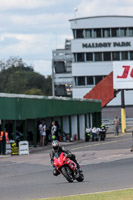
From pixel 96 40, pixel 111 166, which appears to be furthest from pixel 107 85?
pixel 111 166

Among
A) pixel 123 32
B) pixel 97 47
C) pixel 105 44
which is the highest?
pixel 123 32

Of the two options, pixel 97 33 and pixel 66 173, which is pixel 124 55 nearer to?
pixel 97 33

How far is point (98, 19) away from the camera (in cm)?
8794

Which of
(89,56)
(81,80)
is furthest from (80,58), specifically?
(81,80)

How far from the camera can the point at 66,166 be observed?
18.1m

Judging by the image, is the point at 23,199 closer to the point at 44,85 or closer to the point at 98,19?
the point at 98,19

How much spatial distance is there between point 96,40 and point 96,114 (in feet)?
89.2

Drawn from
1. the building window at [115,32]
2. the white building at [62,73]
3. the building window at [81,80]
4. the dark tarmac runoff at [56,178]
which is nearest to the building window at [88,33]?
the building window at [115,32]

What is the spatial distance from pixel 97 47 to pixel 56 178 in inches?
2733

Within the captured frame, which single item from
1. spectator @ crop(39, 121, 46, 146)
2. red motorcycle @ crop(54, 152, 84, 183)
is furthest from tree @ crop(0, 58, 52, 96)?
red motorcycle @ crop(54, 152, 84, 183)

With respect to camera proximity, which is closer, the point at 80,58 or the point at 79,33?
the point at 79,33

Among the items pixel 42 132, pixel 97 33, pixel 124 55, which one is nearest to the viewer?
pixel 42 132

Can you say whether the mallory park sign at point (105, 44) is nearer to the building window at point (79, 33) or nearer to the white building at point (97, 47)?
the white building at point (97, 47)

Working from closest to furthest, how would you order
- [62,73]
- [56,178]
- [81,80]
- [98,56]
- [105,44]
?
[56,178], [105,44], [98,56], [81,80], [62,73]
